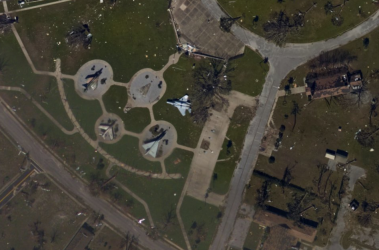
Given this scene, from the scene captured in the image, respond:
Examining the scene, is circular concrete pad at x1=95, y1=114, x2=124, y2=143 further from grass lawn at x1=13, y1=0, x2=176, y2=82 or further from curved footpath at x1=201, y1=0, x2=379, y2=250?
curved footpath at x1=201, y1=0, x2=379, y2=250

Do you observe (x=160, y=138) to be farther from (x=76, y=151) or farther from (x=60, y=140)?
(x=60, y=140)

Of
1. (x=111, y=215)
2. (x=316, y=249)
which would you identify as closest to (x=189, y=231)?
(x=111, y=215)

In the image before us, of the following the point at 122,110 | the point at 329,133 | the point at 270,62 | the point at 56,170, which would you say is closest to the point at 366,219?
the point at 329,133

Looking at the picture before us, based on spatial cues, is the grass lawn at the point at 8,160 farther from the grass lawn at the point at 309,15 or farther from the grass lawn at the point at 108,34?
the grass lawn at the point at 309,15

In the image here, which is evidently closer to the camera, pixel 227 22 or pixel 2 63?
pixel 227 22

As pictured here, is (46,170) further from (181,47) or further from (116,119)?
(181,47)

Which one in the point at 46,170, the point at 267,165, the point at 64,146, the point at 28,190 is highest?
the point at 267,165

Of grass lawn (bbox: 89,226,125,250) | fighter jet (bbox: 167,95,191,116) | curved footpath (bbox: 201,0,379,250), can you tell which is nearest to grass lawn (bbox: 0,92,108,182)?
grass lawn (bbox: 89,226,125,250)
